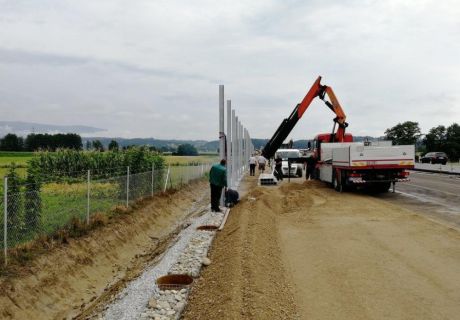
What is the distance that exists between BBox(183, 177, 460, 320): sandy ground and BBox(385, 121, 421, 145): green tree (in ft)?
265

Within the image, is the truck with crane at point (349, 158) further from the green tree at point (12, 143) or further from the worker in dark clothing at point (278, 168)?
the green tree at point (12, 143)

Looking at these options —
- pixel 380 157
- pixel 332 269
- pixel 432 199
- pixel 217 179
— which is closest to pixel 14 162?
pixel 217 179

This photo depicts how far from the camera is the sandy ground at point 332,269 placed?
643 cm

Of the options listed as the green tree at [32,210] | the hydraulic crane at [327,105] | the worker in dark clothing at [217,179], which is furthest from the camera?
the hydraulic crane at [327,105]

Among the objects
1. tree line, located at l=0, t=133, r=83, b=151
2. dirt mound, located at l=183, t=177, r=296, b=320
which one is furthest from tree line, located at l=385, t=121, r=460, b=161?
dirt mound, located at l=183, t=177, r=296, b=320

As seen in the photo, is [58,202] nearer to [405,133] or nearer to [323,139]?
[323,139]

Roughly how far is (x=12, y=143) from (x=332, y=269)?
6635cm

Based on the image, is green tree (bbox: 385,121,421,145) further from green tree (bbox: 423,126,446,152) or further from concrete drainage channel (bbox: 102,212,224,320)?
concrete drainage channel (bbox: 102,212,224,320)

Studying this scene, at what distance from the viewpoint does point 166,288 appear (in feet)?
26.0

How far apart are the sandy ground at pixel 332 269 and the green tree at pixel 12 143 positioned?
60093mm

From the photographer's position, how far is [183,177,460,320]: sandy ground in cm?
643

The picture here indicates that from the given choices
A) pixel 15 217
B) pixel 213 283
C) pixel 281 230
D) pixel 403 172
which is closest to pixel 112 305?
pixel 213 283

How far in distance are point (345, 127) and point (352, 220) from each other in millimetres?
12162

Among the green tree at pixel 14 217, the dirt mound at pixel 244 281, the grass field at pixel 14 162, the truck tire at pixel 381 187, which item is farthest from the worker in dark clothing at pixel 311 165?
the green tree at pixel 14 217
